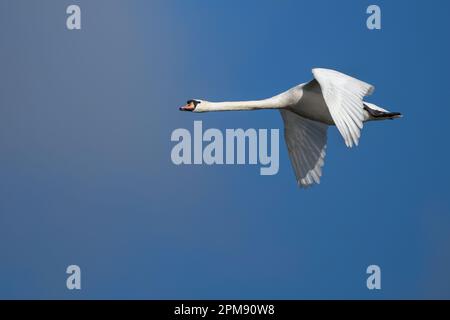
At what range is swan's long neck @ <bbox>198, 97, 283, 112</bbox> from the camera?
1647 centimetres

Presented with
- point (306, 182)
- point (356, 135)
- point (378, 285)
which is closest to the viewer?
point (356, 135)

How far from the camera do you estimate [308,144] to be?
17.4 m

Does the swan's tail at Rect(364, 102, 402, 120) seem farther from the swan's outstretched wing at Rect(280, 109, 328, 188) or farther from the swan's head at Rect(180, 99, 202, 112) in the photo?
the swan's head at Rect(180, 99, 202, 112)

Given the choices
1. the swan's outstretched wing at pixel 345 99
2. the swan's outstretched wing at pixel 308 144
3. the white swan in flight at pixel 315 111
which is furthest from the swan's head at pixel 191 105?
the swan's outstretched wing at pixel 345 99

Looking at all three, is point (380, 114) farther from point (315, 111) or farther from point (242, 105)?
point (242, 105)

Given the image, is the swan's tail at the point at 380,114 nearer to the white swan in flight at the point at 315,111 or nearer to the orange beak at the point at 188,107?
the white swan in flight at the point at 315,111

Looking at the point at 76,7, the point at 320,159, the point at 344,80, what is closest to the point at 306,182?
the point at 320,159

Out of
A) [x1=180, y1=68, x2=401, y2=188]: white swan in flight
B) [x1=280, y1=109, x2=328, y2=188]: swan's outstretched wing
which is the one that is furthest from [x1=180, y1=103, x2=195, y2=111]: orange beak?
[x1=280, y1=109, x2=328, y2=188]: swan's outstretched wing

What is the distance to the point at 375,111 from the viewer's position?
16375 millimetres

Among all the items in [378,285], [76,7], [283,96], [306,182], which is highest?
[76,7]

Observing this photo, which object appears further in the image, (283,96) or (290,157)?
(290,157)

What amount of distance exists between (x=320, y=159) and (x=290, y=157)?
1.31 ft

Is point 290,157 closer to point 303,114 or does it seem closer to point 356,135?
point 303,114

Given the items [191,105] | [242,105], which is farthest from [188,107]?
[242,105]
